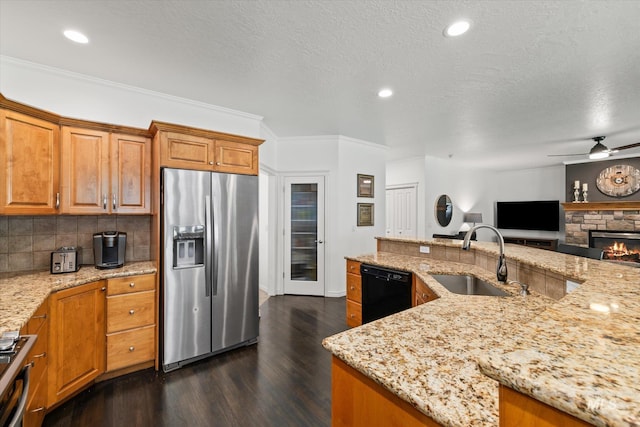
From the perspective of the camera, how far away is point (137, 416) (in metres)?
1.92

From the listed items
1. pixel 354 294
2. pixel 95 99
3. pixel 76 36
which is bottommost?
pixel 354 294

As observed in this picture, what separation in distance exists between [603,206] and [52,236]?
892 centimetres

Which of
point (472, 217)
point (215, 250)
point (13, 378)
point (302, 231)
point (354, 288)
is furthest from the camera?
point (472, 217)

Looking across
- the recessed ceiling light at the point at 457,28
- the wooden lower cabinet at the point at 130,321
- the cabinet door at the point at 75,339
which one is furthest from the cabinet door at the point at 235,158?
the recessed ceiling light at the point at 457,28

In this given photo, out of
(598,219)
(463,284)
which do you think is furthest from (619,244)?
(463,284)

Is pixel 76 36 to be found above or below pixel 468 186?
above

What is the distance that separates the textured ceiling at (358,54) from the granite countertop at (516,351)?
1644 millimetres

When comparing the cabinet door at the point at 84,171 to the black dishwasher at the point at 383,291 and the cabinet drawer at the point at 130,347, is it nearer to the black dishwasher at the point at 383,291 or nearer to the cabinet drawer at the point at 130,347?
the cabinet drawer at the point at 130,347

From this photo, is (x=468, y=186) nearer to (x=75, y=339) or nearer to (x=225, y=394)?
(x=225, y=394)

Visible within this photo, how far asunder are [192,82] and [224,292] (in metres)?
2.06

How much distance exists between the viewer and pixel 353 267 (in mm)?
3379

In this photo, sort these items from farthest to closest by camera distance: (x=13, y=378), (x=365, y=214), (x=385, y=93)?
(x=365, y=214) < (x=385, y=93) < (x=13, y=378)

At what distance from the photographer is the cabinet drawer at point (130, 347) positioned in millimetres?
2287

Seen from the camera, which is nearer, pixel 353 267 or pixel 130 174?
pixel 130 174
